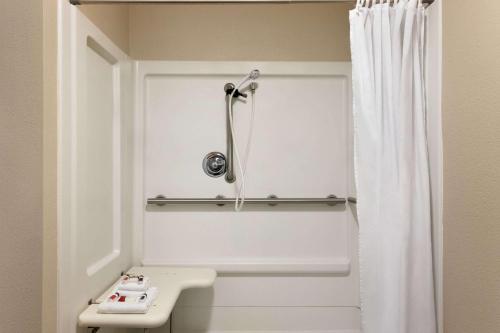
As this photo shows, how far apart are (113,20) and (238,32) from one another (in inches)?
26.6

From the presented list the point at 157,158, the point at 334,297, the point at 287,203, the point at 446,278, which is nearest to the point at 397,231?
the point at 446,278

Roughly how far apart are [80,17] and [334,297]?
6.20ft

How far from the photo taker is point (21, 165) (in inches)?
35.8

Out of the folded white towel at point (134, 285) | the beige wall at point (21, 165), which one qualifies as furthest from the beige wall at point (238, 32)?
the folded white towel at point (134, 285)

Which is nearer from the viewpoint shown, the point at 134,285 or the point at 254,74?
the point at 134,285

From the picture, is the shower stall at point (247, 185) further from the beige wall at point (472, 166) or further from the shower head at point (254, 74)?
the beige wall at point (472, 166)

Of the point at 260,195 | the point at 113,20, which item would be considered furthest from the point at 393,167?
the point at 113,20

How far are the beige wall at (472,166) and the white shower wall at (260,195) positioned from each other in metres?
0.82

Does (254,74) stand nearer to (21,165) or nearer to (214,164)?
(214,164)

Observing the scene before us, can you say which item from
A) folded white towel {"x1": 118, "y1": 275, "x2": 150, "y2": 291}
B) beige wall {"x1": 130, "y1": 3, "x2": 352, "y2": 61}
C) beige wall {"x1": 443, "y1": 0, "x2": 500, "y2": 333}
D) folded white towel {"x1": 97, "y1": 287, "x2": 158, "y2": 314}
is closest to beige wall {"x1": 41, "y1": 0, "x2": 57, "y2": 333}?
folded white towel {"x1": 97, "y1": 287, "x2": 158, "y2": 314}

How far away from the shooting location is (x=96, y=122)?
4.66 ft

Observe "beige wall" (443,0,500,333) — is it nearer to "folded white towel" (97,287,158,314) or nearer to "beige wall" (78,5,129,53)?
"folded white towel" (97,287,158,314)

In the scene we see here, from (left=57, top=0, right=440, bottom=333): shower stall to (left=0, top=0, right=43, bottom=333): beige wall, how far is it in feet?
2.73

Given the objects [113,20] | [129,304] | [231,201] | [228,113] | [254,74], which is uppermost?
[113,20]
